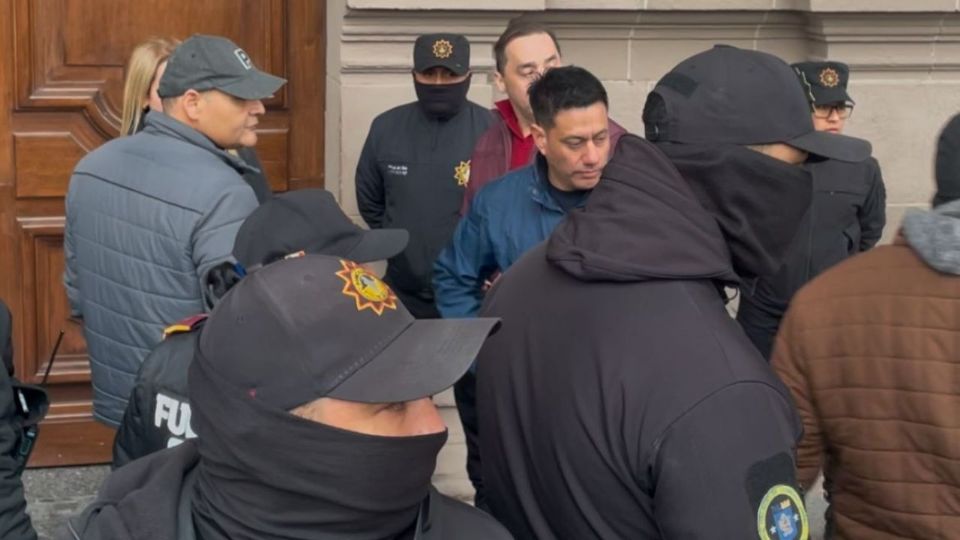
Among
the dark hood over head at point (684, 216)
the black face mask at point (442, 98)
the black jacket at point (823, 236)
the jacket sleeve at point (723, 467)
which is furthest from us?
the black face mask at point (442, 98)

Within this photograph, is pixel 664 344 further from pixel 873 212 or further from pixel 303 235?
pixel 873 212

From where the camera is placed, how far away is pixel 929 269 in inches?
106

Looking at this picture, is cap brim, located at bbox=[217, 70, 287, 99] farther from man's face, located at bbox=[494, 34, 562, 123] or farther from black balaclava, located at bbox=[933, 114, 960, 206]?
black balaclava, located at bbox=[933, 114, 960, 206]

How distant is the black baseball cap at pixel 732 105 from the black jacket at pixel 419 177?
10.6 feet

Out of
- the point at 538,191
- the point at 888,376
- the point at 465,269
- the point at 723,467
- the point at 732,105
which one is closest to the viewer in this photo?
the point at 723,467

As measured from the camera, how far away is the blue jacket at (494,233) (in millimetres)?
4277

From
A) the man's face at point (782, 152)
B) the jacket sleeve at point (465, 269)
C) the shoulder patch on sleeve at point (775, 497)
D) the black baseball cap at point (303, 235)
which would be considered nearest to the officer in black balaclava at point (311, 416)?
the shoulder patch on sleeve at point (775, 497)

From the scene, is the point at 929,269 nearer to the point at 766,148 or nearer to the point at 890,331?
the point at 890,331

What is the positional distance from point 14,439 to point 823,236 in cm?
329

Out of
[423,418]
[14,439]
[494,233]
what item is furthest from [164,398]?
[494,233]

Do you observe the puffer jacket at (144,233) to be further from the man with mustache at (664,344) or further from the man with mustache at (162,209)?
the man with mustache at (664,344)

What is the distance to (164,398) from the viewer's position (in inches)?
115

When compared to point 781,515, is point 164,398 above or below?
below

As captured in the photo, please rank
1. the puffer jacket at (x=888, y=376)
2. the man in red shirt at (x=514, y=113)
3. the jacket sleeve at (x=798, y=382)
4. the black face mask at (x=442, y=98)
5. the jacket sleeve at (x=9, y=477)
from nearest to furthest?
1. the puffer jacket at (x=888, y=376)
2. the jacket sleeve at (x=798, y=382)
3. the jacket sleeve at (x=9, y=477)
4. the man in red shirt at (x=514, y=113)
5. the black face mask at (x=442, y=98)
